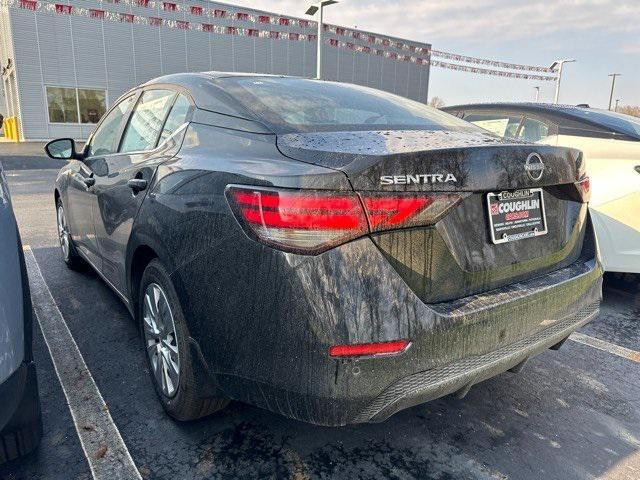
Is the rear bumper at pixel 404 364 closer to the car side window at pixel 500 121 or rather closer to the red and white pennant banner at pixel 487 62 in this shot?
the car side window at pixel 500 121

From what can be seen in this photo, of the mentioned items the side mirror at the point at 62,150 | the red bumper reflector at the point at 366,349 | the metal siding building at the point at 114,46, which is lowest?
the red bumper reflector at the point at 366,349

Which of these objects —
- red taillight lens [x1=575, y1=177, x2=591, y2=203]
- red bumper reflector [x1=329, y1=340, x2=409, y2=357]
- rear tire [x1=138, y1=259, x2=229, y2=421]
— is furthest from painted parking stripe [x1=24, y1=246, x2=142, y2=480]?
red taillight lens [x1=575, y1=177, x2=591, y2=203]

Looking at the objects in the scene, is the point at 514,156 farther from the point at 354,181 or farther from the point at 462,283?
the point at 354,181

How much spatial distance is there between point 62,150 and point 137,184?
154 centimetres

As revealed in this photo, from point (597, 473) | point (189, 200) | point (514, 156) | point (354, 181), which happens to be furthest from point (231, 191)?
point (597, 473)

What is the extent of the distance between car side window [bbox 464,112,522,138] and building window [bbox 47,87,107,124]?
22.8 m

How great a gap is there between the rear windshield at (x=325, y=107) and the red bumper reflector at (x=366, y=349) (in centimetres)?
89

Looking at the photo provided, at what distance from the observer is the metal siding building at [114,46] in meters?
21.6

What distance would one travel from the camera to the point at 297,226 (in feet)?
5.24

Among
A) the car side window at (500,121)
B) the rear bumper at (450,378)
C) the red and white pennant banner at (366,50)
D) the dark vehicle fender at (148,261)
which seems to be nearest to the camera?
the rear bumper at (450,378)

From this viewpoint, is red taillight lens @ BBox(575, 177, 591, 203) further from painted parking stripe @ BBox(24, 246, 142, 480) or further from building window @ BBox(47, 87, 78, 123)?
building window @ BBox(47, 87, 78, 123)

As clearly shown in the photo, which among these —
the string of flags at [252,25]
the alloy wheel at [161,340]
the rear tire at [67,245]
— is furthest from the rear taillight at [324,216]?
the string of flags at [252,25]

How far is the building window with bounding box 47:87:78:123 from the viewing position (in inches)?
899

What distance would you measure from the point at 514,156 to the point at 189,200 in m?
1.29
